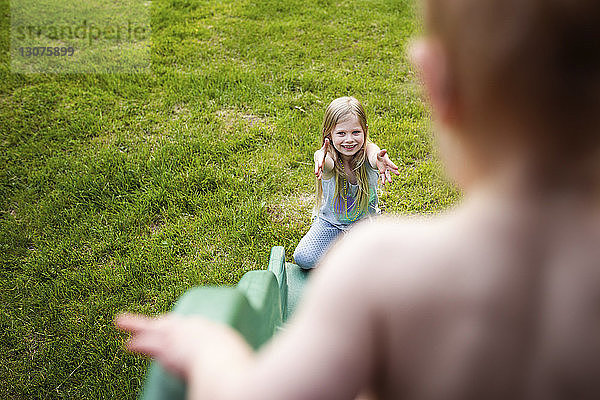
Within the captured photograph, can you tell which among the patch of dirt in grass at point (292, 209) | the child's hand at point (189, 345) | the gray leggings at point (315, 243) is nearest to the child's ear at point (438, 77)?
the child's hand at point (189, 345)

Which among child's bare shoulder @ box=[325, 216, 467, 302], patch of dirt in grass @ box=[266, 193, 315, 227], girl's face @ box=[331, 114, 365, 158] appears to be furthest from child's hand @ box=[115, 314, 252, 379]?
patch of dirt in grass @ box=[266, 193, 315, 227]

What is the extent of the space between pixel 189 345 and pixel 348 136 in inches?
77.1

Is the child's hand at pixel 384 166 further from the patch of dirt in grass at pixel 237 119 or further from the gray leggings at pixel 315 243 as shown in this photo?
the patch of dirt in grass at pixel 237 119

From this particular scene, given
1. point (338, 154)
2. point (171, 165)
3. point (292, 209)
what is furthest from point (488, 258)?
point (171, 165)

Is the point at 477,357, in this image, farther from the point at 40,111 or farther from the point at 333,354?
the point at 40,111

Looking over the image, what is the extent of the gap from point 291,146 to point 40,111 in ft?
6.22

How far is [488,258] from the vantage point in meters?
0.54

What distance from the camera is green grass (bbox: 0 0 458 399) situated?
8.83 feet

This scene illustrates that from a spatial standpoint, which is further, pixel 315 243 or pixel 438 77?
pixel 315 243

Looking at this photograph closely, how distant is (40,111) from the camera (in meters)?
4.09

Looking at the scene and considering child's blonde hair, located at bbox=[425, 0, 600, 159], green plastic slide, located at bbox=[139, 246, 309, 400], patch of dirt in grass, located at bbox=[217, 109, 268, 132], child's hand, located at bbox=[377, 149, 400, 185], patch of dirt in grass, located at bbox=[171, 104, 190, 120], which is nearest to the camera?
child's blonde hair, located at bbox=[425, 0, 600, 159]

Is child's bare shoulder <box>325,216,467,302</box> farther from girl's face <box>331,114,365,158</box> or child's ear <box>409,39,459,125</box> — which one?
→ girl's face <box>331,114,365,158</box>

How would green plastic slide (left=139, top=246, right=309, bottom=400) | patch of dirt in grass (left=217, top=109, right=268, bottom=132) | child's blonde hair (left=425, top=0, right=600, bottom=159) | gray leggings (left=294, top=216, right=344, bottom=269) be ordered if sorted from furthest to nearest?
patch of dirt in grass (left=217, top=109, right=268, bottom=132) → gray leggings (left=294, top=216, right=344, bottom=269) → green plastic slide (left=139, top=246, right=309, bottom=400) → child's blonde hair (left=425, top=0, right=600, bottom=159)

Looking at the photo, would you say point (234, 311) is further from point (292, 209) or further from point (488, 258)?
point (292, 209)
